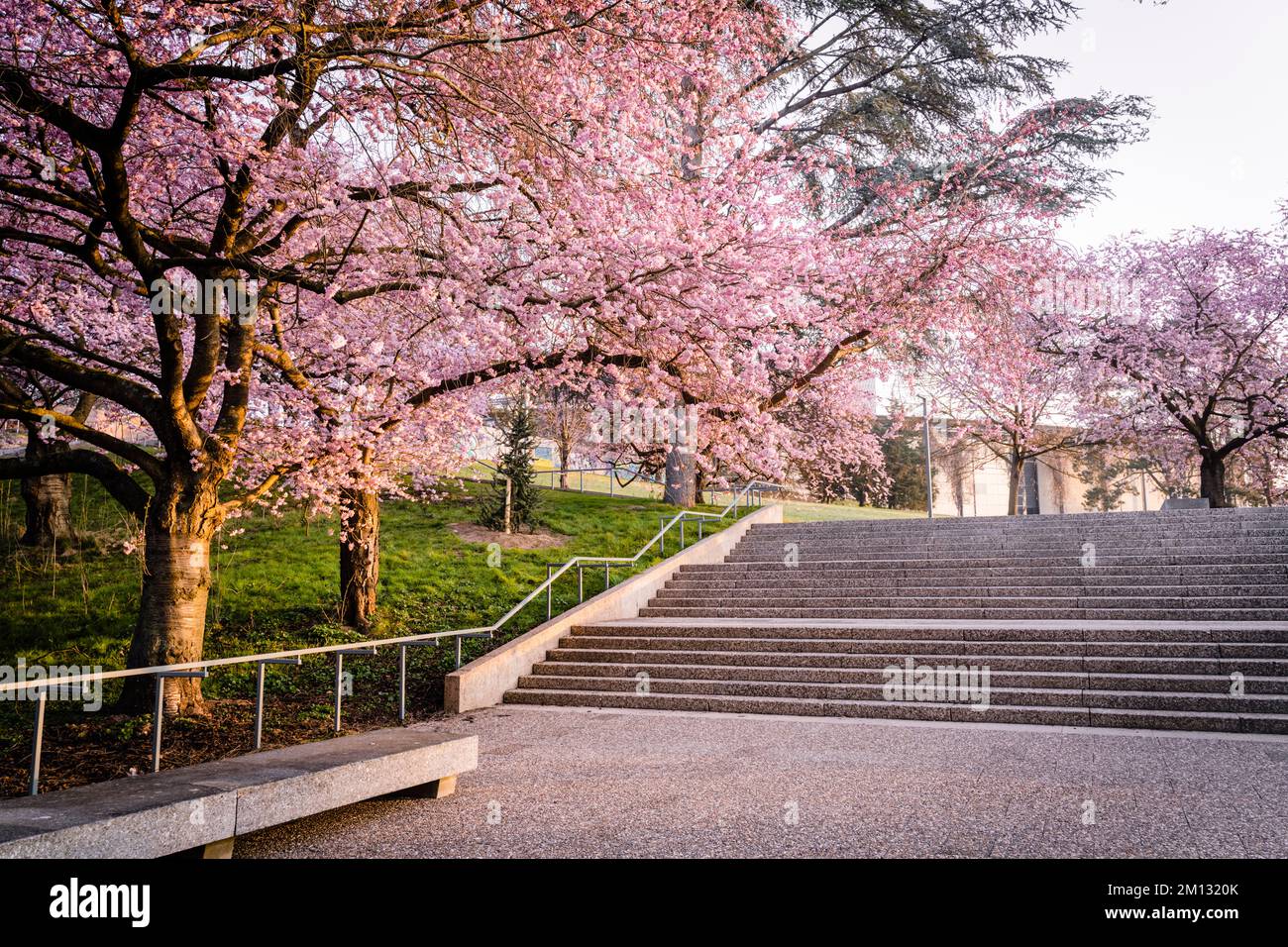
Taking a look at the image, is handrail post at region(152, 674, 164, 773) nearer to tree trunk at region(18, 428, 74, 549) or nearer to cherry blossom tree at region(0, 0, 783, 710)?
cherry blossom tree at region(0, 0, 783, 710)

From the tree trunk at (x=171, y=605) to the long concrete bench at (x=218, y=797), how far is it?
349 centimetres

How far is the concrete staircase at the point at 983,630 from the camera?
31.6ft

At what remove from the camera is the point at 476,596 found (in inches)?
586

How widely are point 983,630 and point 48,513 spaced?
633 inches

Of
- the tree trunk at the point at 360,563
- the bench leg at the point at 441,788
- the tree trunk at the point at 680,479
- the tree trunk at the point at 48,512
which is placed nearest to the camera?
the bench leg at the point at 441,788

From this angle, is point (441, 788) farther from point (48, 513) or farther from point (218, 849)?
point (48, 513)

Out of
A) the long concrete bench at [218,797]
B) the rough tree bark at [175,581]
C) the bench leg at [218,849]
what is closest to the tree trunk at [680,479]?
the rough tree bark at [175,581]

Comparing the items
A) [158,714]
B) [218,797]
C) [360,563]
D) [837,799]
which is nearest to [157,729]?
[158,714]

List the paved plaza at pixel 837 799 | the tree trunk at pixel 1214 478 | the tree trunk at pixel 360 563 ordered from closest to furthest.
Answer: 1. the paved plaza at pixel 837 799
2. the tree trunk at pixel 360 563
3. the tree trunk at pixel 1214 478

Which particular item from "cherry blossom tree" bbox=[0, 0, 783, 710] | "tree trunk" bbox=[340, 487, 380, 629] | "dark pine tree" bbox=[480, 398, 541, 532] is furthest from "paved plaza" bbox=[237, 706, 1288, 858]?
"dark pine tree" bbox=[480, 398, 541, 532]

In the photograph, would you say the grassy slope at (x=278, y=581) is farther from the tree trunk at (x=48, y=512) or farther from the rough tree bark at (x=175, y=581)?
the rough tree bark at (x=175, y=581)

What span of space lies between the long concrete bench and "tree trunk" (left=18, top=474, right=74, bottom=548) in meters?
13.4

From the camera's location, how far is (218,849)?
461 cm

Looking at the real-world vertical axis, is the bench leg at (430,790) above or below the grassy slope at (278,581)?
below
